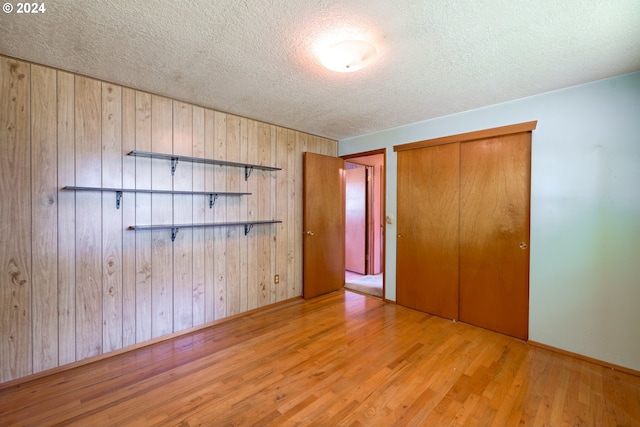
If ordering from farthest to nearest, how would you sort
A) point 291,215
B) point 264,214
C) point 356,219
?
1. point 356,219
2. point 291,215
3. point 264,214

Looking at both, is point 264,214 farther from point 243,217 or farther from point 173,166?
point 173,166

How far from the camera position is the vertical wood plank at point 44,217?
6.55ft

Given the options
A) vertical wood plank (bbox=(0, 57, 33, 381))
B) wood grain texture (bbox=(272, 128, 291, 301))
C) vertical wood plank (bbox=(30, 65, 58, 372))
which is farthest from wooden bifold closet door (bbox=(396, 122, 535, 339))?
vertical wood plank (bbox=(0, 57, 33, 381))

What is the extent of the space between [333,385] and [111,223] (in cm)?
228

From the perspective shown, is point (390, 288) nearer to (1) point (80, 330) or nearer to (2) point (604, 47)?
(2) point (604, 47)

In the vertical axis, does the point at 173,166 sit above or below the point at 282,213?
above

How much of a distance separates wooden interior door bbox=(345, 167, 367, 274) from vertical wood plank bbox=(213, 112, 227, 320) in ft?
9.62

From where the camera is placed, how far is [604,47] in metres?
1.74

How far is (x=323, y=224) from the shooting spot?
3943mm

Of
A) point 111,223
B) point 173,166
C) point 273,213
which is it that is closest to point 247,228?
point 273,213

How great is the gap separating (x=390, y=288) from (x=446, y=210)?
1.31 metres

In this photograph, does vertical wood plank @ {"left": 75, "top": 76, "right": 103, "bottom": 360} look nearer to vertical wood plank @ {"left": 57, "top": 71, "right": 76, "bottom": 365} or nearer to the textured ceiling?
vertical wood plank @ {"left": 57, "top": 71, "right": 76, "bottom": 365}

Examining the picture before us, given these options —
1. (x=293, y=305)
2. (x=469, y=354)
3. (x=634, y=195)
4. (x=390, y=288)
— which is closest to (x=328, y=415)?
(x=469, y=354)

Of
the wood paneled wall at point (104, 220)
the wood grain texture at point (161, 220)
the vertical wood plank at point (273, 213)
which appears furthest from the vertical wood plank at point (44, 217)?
the vertical wood plank at point (273, 213)
